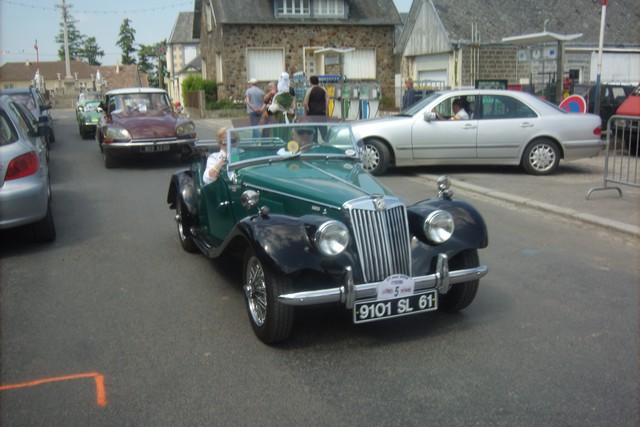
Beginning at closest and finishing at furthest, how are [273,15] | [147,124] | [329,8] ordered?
1. [147,124]
2. [273,15]
3. [329,8]

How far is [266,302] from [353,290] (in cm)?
64

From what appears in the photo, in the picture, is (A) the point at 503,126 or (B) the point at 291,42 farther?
(B) the point at 291,42

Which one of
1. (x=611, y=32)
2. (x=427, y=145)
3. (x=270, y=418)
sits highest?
(x=611, y=32)

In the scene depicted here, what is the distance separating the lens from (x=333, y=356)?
4281 mm

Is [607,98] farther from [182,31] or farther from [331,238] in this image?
[182,31]

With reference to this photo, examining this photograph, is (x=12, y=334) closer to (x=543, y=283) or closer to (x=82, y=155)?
(x=543, y=283)

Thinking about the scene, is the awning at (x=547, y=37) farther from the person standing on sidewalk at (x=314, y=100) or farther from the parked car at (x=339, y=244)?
the parked car at (x=339, y=244)

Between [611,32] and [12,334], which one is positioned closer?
[12,334]

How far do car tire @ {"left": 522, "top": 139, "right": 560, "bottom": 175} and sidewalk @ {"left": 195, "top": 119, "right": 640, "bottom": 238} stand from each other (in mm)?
170

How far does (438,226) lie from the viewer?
465cm

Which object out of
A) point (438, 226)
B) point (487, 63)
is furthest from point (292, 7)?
point (438, 226)

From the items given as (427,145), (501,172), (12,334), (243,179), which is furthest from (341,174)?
(501,172)

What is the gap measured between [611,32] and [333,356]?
28.1 metres

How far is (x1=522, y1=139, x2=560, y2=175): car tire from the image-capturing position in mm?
11711
